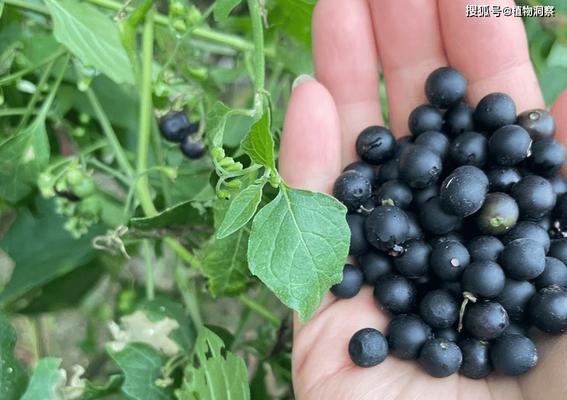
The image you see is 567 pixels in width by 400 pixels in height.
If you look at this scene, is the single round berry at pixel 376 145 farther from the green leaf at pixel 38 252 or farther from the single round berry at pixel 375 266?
the green leaf at pixel 38 252

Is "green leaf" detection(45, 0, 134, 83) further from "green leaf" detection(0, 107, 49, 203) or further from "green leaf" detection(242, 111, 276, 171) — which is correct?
"green leaf" detection(242, 111, 276, 171)

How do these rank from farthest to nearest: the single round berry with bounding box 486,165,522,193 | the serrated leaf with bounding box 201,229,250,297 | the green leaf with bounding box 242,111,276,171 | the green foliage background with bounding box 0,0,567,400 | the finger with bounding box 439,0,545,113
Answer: the finger with bounding box 439,0,545,113
the single round berry with bounding box 486,165,522,193
the serrated leaf with bounding box 201,229,250,297
the green foliage background with bounding box 0,0,567,400
the green leaf with bounding box 242,111,276,171

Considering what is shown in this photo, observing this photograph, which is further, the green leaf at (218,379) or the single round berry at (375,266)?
the single round berry at (375,266)

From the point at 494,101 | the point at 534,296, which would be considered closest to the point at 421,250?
the point at 534,296

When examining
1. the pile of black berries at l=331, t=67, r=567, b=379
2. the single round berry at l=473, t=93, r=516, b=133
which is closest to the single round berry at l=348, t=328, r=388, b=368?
the pile of black berries at l=331, t=67, r=567, b=379

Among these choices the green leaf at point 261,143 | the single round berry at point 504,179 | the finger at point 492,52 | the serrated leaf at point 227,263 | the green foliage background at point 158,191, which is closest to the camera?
the green leaf at point 261,143

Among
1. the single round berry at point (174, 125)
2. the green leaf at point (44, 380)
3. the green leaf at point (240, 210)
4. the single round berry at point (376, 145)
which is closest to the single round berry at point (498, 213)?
the single round berry at point (376, 145)

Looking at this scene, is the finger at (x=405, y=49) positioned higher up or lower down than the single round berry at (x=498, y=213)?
higher up

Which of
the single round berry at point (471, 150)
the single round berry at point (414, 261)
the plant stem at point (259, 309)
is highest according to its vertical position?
the single round berry at point (471, 150)
